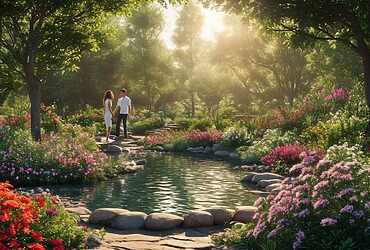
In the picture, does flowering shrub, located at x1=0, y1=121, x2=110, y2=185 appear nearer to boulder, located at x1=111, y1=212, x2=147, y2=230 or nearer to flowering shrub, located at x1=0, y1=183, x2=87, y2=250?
boulder, located at x1=111, y1=212, x2=147, y2=230

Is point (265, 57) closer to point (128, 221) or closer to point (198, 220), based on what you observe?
point (198, 220)

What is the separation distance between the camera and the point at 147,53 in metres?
50.7

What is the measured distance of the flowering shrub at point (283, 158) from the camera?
48.4 feet

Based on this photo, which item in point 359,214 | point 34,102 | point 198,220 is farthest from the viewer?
point 34,102

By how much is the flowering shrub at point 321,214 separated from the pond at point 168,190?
3.21 meters

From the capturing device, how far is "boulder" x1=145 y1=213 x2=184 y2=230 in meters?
8.12

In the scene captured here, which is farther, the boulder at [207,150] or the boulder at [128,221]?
the boulder at [207,150]

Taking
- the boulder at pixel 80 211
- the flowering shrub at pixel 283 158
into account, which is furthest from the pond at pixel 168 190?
the flowering shrub at pixel 283 158

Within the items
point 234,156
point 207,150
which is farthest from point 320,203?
point 207,150

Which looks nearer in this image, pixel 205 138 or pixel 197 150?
pixel 197 150

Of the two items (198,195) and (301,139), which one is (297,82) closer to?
(301,139)

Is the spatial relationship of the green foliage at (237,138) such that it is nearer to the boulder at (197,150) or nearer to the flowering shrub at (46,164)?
the boulder at (197,150)

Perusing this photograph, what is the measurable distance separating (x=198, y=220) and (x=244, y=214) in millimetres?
774

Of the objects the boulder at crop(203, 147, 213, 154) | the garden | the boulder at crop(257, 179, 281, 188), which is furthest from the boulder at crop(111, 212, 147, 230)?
the boulder at crop(203, 147, 213, 154)
